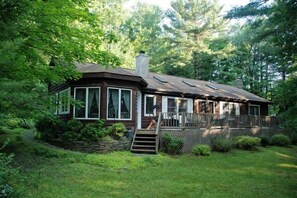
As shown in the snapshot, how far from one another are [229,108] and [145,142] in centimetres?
1083

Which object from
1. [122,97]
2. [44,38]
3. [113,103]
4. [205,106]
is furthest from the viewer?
[205,106]

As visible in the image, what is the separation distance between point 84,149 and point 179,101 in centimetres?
805

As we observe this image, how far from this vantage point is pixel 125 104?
14.0 m

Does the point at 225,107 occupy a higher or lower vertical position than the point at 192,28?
lower

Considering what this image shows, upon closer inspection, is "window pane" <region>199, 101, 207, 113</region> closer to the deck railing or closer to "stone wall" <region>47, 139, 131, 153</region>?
the deck railing

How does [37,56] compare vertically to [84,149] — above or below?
above

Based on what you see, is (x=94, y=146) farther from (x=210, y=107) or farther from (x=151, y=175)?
(x=210, y=107)

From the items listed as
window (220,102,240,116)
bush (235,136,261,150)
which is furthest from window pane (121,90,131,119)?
window (220,102,240,116)

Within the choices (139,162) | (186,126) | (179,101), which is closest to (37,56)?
(139,162)

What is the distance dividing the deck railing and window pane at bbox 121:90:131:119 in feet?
5.89

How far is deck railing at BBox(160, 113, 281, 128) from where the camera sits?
1430 centimetres

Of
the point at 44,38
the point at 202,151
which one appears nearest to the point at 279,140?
the point at 202,151

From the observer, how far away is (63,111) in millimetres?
15172

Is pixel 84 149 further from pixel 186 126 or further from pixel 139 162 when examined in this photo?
pixel 186 126
